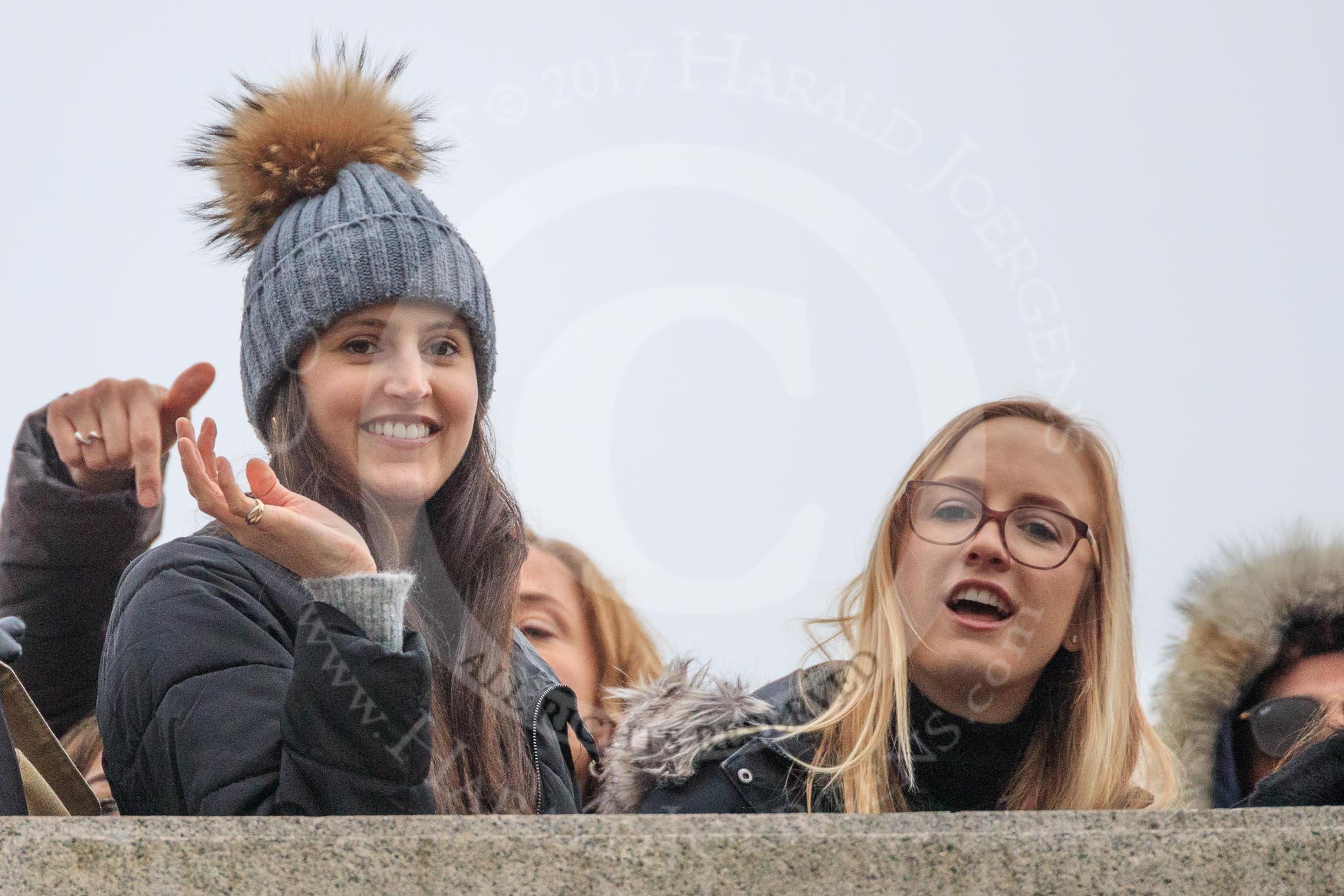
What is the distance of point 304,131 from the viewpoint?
10.3 ft

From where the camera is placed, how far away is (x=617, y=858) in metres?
2.30

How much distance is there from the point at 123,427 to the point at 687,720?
1.14 meters

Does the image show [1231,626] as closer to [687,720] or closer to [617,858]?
[687,720]

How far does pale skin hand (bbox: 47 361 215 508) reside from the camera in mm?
3035

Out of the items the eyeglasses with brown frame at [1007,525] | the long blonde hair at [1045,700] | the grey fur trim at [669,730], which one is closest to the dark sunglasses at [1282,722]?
the long blonde hair at [1045,700]

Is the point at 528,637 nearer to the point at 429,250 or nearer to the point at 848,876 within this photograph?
the point at 429,250

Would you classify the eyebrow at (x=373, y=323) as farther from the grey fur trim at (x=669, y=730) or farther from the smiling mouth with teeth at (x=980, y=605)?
the smiling mouth with teeth at (x=980, y=605)

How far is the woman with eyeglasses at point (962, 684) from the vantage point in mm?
2963

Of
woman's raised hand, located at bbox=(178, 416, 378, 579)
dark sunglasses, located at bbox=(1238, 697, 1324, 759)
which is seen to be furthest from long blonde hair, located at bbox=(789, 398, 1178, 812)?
woman's raised hand, located at bbox=(178, 416, 378, 579)

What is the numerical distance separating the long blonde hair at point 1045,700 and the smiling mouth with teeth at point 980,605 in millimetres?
110

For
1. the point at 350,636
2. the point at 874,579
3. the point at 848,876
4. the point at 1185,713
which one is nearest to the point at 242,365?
the point at 350,636

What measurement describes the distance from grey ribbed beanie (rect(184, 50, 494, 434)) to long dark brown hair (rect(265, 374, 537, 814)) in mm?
120

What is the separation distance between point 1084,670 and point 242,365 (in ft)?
5.25

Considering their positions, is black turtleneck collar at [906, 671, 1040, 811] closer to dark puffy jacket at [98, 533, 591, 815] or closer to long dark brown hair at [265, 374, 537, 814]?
long dark brown hair at [265, 374, 537, 814]
